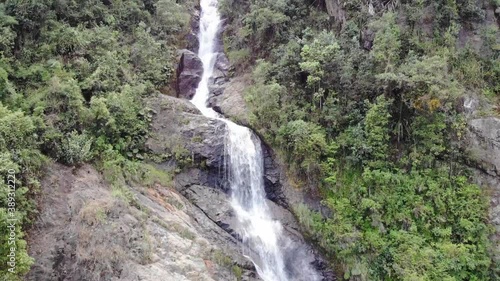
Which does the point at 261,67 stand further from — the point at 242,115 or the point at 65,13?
the point at 65,13

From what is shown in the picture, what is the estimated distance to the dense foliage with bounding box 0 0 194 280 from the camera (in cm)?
1104

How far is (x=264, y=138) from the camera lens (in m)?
17.4

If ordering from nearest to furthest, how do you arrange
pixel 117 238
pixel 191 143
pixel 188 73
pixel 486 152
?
pixel 117 238
pixel 486 152
pixel 191 143
pixel 188 73

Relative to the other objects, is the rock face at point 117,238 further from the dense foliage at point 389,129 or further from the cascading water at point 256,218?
the dense foliage at point 389,129

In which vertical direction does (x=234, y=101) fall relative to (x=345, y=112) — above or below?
below

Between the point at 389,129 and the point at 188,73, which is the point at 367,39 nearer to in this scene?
the point at 389,129

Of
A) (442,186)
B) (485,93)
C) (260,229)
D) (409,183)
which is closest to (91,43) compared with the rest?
(260,229)

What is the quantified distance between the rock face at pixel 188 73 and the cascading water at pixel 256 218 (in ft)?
7.23

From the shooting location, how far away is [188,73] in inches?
850

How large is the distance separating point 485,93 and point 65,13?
18839mm

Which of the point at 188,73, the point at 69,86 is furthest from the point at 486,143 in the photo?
the point at 69,86

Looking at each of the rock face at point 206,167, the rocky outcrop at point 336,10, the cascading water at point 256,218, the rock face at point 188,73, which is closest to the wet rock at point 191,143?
the rock face at point 206,167

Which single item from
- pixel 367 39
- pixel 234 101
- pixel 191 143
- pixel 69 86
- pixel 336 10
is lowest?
pixel 191 143

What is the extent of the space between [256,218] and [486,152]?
9.47 metres
